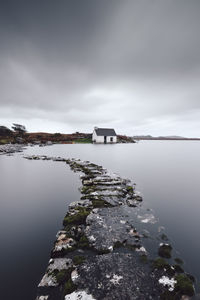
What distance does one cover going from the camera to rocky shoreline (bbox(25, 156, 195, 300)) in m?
3.45

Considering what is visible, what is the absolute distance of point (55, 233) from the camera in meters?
5.90

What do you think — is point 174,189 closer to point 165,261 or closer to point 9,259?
point 165,261

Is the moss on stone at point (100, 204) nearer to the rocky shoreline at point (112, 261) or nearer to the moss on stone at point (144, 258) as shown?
the rocky shoreline at point (112, 261)

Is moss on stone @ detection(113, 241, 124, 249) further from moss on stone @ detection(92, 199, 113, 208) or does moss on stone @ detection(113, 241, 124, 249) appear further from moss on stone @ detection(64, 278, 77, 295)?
moss on stone @ detection(92, 199, 113, 208)

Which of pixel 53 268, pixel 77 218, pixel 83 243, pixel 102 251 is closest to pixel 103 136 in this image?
pixel 77 218

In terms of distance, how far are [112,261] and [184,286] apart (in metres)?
1.82

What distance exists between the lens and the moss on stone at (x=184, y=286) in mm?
3469

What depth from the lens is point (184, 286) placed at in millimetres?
3551

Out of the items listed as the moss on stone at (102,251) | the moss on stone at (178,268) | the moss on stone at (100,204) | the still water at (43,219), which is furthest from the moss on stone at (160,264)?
the moss on stone at (100,204)

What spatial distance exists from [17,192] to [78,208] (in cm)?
580

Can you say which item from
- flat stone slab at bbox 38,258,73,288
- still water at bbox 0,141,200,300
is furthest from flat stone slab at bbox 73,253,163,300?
still water at bbox 0,141,200,300

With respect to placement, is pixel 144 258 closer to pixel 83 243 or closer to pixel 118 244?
pixel 118 244

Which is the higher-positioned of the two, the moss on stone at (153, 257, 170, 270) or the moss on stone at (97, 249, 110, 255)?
the moss on stone at (153, 257, 170, 270)

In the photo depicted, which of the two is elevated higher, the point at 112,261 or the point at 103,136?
the point at 103,136
